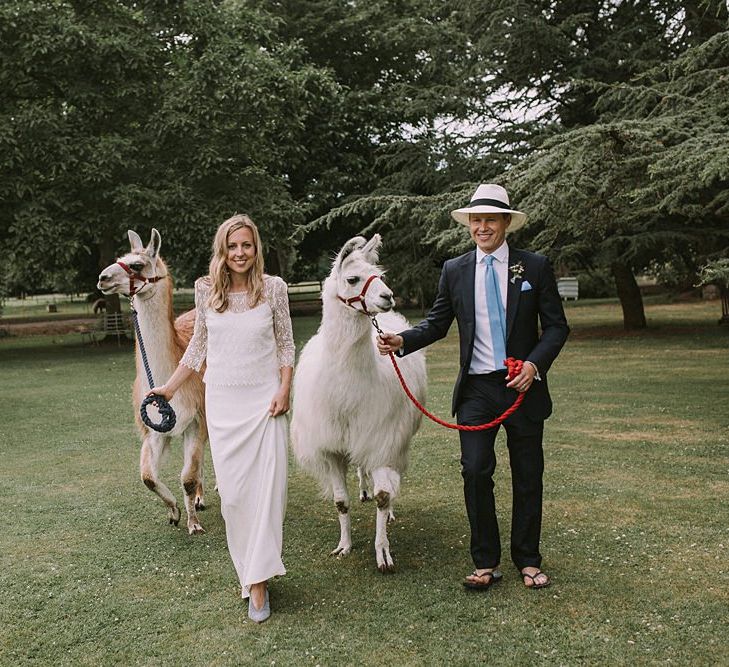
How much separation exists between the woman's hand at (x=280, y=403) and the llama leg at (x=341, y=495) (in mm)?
914

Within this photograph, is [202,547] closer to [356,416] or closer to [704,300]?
[356,416]

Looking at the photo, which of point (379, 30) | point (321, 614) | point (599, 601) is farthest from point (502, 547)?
point (379, 30)

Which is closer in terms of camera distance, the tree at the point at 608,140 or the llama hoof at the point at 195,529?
the llama hoof at the point at 195,529

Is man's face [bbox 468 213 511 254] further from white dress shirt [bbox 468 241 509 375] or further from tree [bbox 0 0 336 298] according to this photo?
tree [bbox 0 0 336 298]

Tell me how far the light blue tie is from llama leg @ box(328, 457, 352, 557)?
4.63 ft

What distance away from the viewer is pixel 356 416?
5066 mm

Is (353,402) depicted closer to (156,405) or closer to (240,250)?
(240,250)

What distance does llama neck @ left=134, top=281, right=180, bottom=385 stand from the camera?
5.97m

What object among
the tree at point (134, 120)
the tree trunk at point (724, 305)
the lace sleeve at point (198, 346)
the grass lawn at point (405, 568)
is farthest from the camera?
the tree trunk at point (724, 305)

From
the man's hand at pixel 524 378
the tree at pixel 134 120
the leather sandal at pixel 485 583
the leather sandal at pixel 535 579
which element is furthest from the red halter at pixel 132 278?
the tree at pixel 134 120

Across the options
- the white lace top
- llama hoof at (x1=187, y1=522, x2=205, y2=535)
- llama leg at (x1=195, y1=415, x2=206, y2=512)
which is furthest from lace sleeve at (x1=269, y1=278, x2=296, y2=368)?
llama hoof at (x1=187, y1=522, x2=205, y2=535)

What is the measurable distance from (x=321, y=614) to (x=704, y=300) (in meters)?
30.0

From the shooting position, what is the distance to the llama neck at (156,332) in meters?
5.97

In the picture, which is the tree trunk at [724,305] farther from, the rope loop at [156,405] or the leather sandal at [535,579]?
the rope loop at [156,405]
